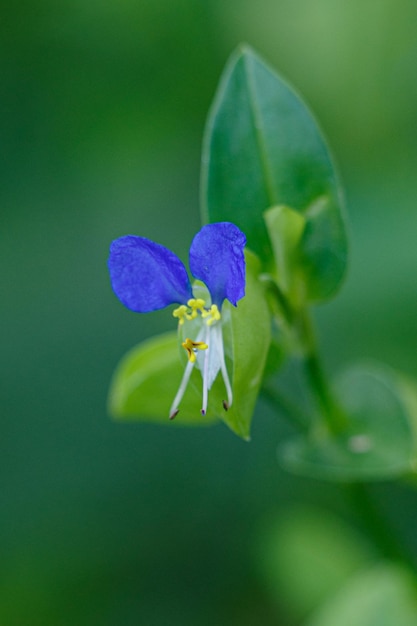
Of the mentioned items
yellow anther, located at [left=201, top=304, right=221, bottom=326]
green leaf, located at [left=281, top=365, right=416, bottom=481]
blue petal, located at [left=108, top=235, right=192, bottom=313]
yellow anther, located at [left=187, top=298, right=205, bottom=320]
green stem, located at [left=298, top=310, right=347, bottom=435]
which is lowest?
green leaf, located at [left=281, top=365, right=416, bottom=481]

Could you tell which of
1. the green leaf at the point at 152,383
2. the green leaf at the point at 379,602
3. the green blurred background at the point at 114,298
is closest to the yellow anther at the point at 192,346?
the green leaf at the point at 152,383

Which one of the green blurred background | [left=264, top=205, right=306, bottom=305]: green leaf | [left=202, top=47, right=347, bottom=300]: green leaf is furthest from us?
the green blurred background

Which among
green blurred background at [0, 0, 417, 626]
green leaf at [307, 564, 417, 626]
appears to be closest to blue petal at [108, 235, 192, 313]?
green leaf at [307, 564, 417, 626]

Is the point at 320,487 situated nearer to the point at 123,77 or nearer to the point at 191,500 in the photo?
the point at 191,500

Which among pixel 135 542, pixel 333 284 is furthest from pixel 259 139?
pixel 135 542

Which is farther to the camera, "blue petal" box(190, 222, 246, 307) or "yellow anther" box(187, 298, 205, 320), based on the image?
"yellow anther" box(187, 298, 205, 320)

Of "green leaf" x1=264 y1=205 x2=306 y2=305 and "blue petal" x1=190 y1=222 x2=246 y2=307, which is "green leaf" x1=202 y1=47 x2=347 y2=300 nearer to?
"green leaf" x1=264 y1=205 x2=306 y2=305

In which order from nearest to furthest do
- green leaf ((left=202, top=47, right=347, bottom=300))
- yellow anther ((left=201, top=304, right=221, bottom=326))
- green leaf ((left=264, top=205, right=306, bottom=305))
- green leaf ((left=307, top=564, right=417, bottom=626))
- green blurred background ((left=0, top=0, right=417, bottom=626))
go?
yellow anther ((left=201, top=304, right=221, bottom=326)) < green leaf ((left=264, top=205, right=306, bottom=305)) < green leaf ((left=202, top=47, right=347, bottom=300)) < green leaf ((left=307, top=564, right=417, bottom=626)) < green blurred background ((left=0, top=0, right=417, bottom=626))

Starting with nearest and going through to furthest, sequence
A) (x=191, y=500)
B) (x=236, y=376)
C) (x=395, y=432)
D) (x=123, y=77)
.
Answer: (x=236, y=376), (x=395, y=432), (x=191, y=500), (x=123, y=77)
